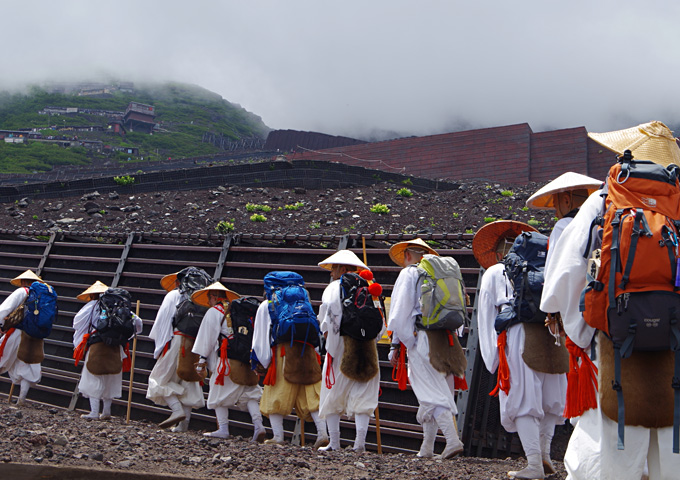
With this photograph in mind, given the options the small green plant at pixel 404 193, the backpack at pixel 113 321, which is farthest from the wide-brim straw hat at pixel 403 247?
the small green plant at pixel 404 193

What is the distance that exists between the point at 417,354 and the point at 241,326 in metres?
3.10

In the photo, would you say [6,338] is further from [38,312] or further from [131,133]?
[131,133]

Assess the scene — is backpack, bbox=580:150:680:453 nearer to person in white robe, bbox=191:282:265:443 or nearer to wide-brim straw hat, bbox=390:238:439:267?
wide-brim straw hat, bbox=390:238:439:267

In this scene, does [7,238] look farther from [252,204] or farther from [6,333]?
[252,204]

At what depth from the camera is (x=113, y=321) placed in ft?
33.6

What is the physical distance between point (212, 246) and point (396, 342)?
590 cm

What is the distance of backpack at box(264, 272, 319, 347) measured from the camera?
26.4 ft

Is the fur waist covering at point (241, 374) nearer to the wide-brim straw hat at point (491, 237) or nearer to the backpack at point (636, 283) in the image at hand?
the wide-brim straw hat at point (491, 237)

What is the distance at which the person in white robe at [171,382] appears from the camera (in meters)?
9.67

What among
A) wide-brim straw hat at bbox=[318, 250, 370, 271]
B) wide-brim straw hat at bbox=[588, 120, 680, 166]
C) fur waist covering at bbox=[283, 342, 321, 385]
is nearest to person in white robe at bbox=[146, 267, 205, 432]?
fur waist covering at bbox=[283, 342, 321, 385]

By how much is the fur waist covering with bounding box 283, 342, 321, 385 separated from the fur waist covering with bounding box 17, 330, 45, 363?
5854mm

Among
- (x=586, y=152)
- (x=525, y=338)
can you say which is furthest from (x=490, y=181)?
(x=525, y=338)

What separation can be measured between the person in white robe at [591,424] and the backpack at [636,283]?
0.10 m

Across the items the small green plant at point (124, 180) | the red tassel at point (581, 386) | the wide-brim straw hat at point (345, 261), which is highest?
the small green plant at point (124, 180)
